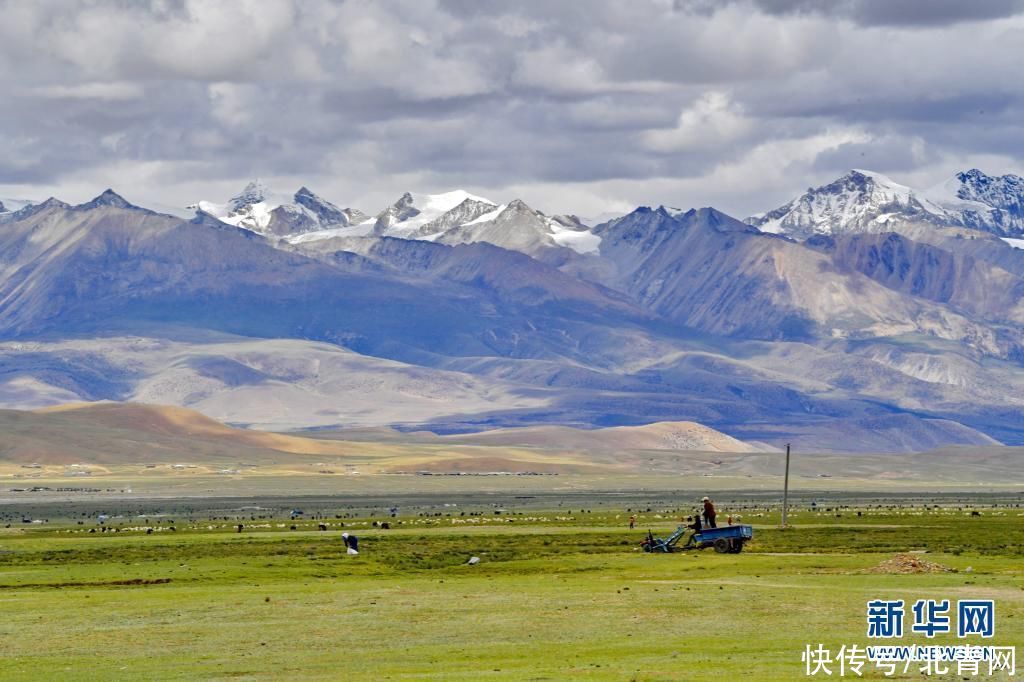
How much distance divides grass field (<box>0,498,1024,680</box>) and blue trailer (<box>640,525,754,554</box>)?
1.27m

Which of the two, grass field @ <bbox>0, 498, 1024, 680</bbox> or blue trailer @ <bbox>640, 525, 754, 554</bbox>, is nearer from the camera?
grass field @ <bbox>0, 498, 1024, 680</bbox>

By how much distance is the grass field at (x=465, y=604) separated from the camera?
4619 centimetres

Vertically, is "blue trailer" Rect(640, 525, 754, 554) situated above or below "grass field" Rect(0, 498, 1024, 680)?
above

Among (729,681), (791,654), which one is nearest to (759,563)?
(791,654)

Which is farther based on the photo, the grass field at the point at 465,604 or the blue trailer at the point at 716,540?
the blue trailer at the point at 716,540

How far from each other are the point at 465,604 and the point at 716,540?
2177cm

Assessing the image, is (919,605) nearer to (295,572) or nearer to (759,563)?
(759,563)

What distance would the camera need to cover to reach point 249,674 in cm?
4466

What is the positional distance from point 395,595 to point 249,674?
60.0 ft

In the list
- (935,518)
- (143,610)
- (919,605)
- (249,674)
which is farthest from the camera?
(935,518)

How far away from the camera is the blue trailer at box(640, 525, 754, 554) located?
78062 millimetres

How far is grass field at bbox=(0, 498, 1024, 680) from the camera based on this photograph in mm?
46188

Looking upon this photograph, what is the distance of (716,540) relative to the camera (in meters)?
78.6

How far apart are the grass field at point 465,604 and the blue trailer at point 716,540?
1.27 m
